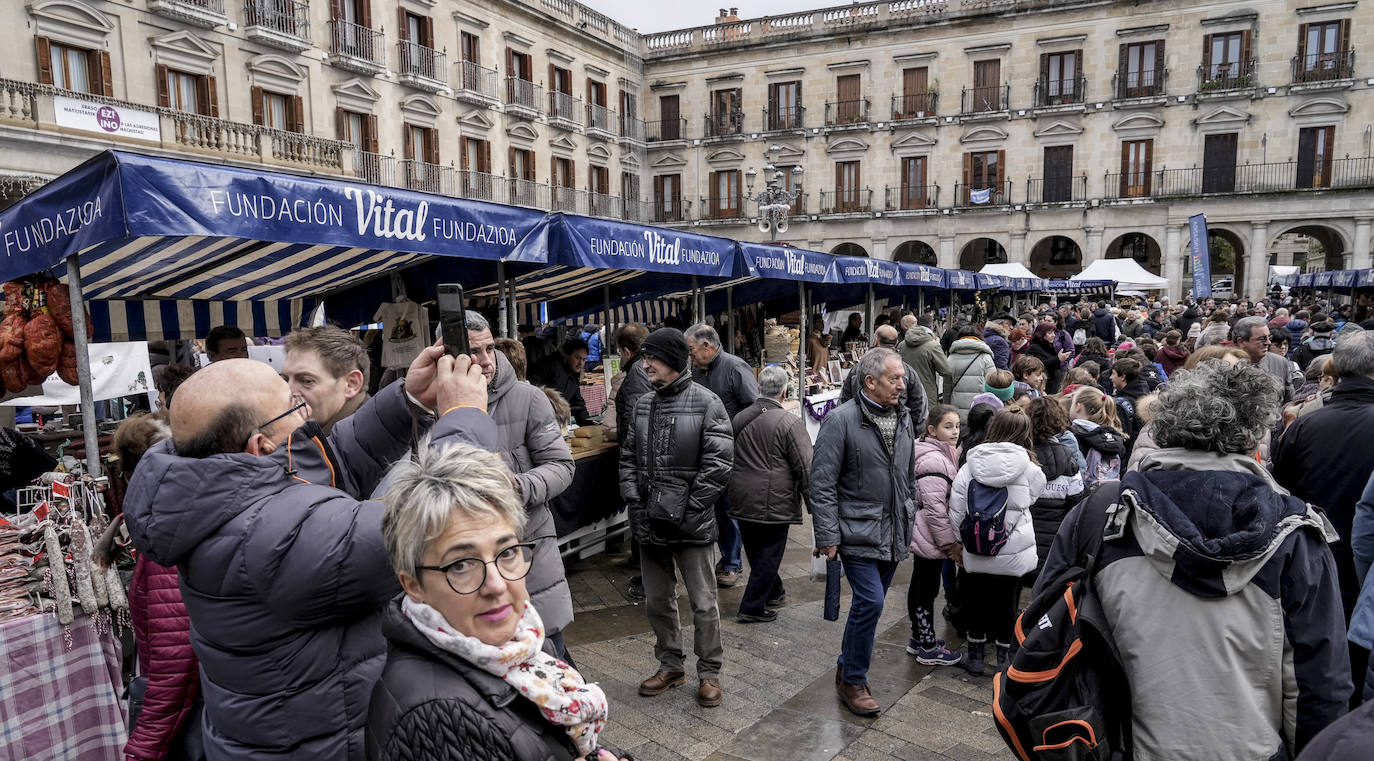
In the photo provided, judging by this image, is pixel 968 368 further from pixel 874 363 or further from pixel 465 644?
pixel 465 644

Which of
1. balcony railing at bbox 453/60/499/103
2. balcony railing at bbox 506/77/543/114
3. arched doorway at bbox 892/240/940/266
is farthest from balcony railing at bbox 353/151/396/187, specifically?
arched doorway at bbox 892/240/940/266

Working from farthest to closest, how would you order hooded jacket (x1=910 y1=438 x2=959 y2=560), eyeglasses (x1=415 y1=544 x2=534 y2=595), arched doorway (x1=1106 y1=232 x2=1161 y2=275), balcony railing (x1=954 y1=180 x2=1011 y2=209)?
1. arched doorway (x1=1106 y1=232 x2=1161 y2=275)
2. balcony railing (x1=954 y1=180 x2=1011 y2=209)
3. hooded jacket (x1=910 y1=438 x2=959 y2=560)
4. eyeglasses (x1=415 y1=544 x2=534 y2=595)

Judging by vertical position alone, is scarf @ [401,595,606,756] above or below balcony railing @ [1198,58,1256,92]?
below

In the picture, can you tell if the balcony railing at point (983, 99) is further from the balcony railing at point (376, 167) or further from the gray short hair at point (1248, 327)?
the gray short hair at point (1248, 327)

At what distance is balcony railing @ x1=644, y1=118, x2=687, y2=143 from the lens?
108 ft

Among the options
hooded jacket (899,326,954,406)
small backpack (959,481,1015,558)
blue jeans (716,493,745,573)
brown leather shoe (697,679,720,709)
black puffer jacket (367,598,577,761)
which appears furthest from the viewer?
hooded jacket (899,326,954,406)

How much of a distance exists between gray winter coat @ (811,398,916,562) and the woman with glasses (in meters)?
2.32

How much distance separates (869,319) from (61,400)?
35.0 ft

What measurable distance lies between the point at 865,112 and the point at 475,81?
48.9 feet

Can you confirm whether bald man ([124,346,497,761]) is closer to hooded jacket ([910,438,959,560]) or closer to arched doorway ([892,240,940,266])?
hooded jacket ([910,438,959,560])

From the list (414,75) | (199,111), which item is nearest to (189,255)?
(199,111)

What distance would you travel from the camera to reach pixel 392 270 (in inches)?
229

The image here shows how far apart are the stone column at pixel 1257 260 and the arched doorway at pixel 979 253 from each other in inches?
342

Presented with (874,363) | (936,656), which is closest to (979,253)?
(936,656)
